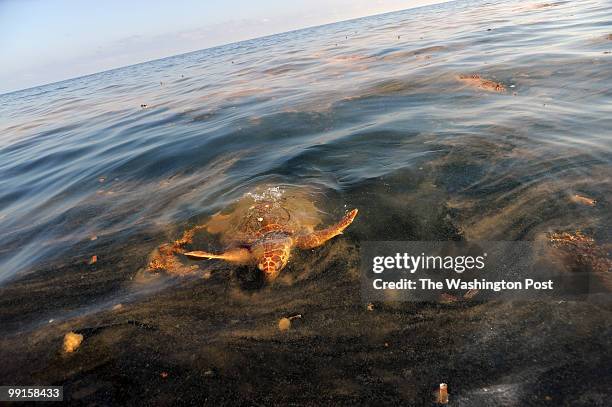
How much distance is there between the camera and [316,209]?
6.32 metres

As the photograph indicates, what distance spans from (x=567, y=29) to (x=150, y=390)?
25.9 meters

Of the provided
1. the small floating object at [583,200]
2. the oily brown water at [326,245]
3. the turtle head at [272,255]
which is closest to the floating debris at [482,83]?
the oily brown water at [326,245]

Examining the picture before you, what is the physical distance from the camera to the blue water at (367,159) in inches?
220

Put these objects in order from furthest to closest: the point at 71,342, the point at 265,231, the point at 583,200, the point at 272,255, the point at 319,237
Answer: the point at 265,231 < the point at 319,237 < the point at 583,200 < the point at 272,255 < the point at 71,342

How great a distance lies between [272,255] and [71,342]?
265 centimetres

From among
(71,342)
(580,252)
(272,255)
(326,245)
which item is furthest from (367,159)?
(71,342)

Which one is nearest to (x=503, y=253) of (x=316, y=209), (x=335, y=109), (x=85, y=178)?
(x=316, y=209)

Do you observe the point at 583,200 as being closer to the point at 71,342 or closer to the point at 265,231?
the point at 265,231

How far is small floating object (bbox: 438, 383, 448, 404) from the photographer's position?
288cm

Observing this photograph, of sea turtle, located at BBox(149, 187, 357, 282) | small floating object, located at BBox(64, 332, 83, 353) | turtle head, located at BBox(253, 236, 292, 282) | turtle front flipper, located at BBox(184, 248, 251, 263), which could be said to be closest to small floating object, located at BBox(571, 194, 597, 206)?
sea turtle, located at BBox(149, 187, 357, 282)

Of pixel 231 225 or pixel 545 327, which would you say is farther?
pixel 231 225

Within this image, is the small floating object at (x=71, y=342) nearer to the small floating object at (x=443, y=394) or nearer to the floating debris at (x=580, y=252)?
the small floating object at (x=443, y=394)

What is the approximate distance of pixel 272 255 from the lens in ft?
16.1

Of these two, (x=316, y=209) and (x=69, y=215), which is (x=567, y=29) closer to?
(x=316, y=209)
